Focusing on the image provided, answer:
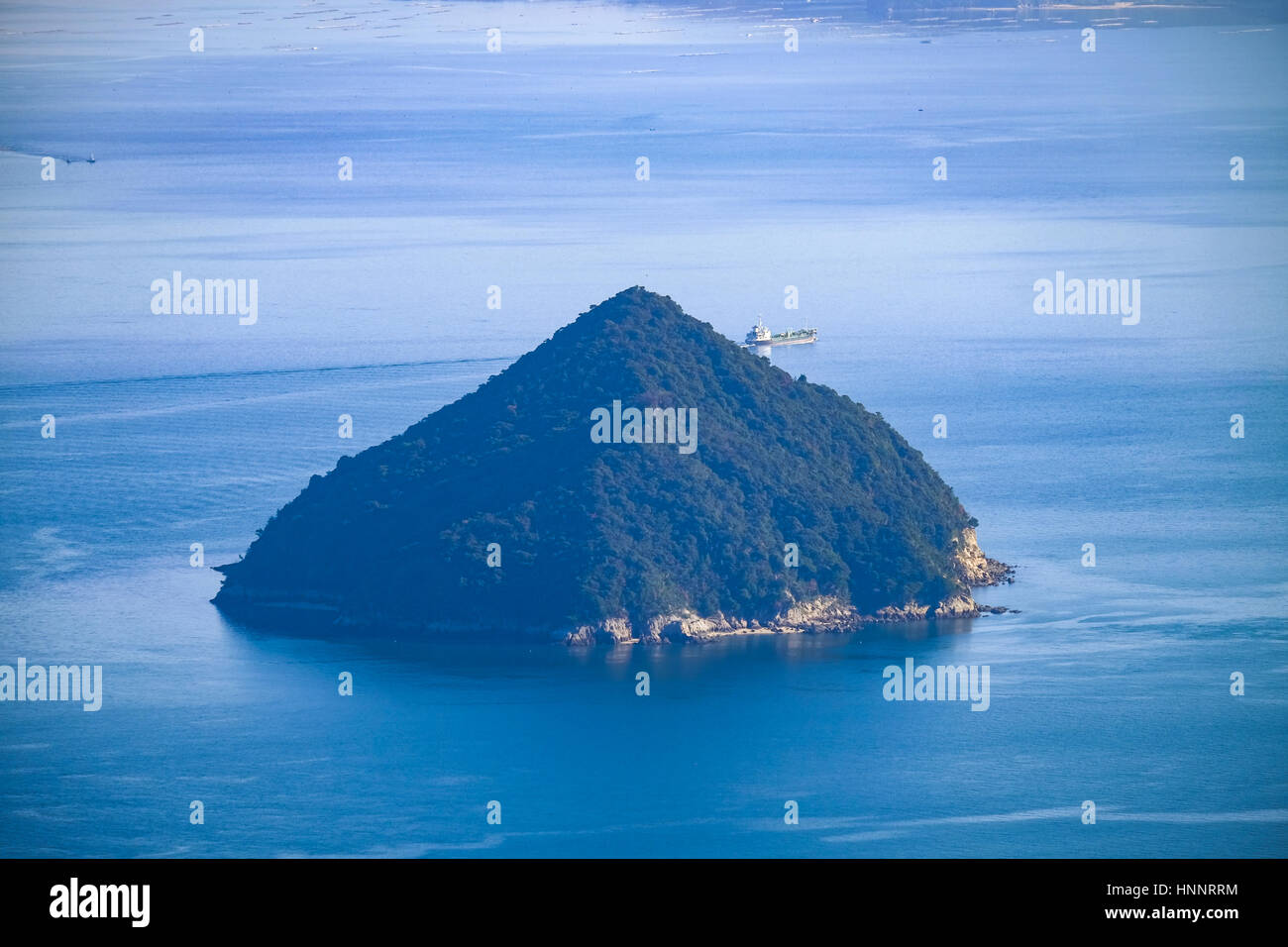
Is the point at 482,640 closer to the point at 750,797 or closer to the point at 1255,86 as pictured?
the point at 750,797

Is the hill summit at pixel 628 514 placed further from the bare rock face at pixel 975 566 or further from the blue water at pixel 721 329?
the blue water at pixel 721 329

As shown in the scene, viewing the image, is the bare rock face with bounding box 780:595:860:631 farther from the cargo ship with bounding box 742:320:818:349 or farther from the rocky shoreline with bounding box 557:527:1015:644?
the cargo ship with bounding box 742:320:818:349

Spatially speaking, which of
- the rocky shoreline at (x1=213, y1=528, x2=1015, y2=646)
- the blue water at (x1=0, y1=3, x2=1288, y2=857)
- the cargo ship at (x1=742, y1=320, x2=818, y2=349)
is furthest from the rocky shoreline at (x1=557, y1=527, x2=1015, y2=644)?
the cargo ship at (x1=742, y1=320, x2=818, y2=349)

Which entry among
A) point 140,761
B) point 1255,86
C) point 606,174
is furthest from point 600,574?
point 1255,86

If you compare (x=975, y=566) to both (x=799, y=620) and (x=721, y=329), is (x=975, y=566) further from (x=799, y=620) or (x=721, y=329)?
(x=721, y=329)

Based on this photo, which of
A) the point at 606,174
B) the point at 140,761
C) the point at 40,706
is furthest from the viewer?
the point at 606,174

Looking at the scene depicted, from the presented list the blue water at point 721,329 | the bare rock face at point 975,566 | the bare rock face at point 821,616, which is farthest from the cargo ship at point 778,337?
the bare rock face at point 821,616
